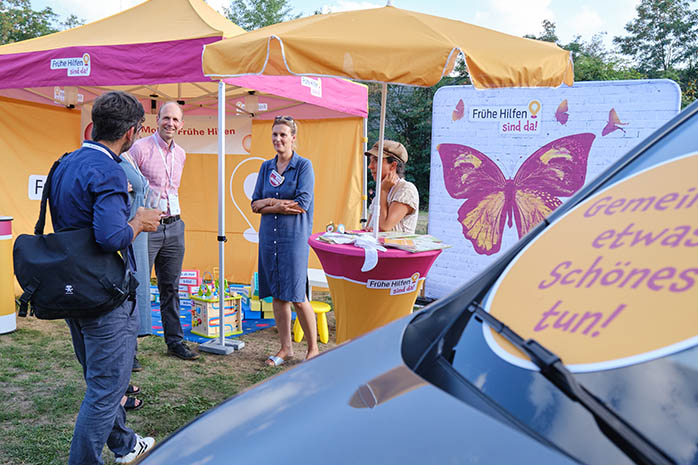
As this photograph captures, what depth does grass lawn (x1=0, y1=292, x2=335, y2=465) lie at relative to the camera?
3201 mm

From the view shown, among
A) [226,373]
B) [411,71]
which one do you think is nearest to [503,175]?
[411,71]

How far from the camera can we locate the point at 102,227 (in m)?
2.22

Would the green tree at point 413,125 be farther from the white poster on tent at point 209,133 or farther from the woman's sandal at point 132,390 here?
the woman's sandal at point 132,390

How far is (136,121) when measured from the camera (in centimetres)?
251

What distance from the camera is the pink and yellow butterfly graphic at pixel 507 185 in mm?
6055

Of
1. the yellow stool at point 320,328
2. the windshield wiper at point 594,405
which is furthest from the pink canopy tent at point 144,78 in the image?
the windshield wiper at point 594,405

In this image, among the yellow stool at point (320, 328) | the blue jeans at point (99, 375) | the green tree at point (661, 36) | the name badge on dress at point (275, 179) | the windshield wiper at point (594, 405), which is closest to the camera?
the windshield wiper at point (594, 405)

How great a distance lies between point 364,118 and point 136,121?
5376 millimetres

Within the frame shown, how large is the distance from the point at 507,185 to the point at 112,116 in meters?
4.99

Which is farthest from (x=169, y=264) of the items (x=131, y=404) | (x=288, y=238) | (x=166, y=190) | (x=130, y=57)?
(x=130, y=57)

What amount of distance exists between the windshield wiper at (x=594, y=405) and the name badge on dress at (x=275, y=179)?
3.49 metres

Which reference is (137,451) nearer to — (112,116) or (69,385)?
(69,385)

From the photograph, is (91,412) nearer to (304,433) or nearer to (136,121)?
(136,121)

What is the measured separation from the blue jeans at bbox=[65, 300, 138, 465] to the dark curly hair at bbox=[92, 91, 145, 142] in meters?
0.80
